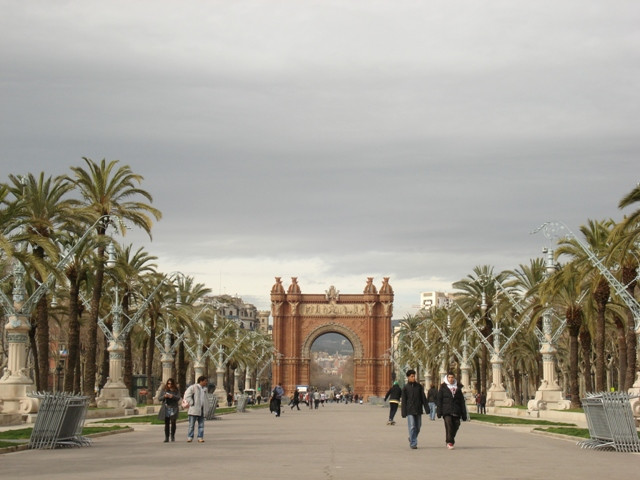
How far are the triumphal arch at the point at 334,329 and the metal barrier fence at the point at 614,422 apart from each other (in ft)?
348

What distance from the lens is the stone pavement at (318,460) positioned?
14.5 m

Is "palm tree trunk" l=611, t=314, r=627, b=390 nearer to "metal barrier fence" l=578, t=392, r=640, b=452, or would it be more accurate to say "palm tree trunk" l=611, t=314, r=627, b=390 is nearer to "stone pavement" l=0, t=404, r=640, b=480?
"stone pavement" l=0, t=404, r=640, b=480

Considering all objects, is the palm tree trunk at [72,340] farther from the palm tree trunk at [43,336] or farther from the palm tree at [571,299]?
the palm tree at [571,299]

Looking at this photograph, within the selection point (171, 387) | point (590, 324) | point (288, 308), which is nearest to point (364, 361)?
point (288, 308)

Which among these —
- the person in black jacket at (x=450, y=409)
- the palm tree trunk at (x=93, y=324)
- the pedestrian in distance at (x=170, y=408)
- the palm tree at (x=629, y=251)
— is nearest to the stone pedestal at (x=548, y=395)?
the palm tree at (x=629, y=251)

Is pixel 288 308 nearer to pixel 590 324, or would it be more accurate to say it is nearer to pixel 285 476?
pixel 590 324

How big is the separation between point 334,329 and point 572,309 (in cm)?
8328

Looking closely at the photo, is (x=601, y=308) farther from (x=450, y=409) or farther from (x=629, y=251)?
(x=450, y=409)

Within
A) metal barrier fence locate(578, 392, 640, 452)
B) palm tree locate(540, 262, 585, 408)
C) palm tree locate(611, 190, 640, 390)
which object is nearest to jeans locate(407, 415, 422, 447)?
metal barrier fence locate(578, 392, 640, 452)

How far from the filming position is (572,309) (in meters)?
48.1

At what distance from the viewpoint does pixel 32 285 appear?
4488 centimetres

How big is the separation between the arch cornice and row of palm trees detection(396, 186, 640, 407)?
1394 inches

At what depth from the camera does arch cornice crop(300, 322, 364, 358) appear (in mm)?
128500

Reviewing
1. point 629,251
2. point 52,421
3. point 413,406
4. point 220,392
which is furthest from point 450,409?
point 220,392
